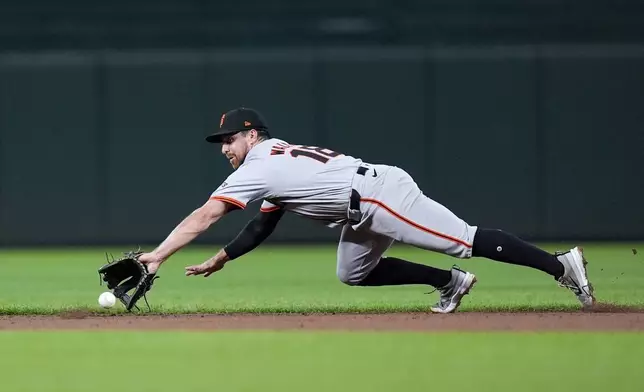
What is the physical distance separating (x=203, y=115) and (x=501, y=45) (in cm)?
340

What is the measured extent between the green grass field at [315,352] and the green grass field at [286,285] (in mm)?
18

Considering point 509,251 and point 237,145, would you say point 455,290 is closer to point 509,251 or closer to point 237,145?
point 509,251

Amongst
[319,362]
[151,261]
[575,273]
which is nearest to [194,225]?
[151,261]

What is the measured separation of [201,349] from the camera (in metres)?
5.14

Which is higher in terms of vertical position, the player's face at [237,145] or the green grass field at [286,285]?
the player's face at [237,145]

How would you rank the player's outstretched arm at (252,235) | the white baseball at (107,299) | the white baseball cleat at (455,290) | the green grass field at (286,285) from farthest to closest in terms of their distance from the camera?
1. the green grass field at (286,285)
2. the white baseball at (107,299)
3. the white baseball cleat at (455,290)
4. the player's outstretched arm at (252,235)

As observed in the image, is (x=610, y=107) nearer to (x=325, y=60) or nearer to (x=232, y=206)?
(x=325, y=60)

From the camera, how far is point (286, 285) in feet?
29.4

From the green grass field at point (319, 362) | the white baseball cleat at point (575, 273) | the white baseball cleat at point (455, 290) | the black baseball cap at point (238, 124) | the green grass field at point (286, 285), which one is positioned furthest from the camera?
the green grass field at point (286, 285)

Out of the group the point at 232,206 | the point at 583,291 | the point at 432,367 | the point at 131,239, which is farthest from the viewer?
the point at 131,239

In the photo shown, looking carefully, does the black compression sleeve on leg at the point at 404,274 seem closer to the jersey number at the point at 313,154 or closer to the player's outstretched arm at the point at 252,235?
the player's outstretched arm at the point at 252,235

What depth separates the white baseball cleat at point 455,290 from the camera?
6.67 metres

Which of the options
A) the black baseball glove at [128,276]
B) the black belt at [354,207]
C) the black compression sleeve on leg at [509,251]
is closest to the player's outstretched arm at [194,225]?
the black baseball glove at [128,276]

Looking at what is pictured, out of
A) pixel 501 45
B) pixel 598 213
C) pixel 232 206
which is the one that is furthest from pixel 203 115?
pixel 232 206
